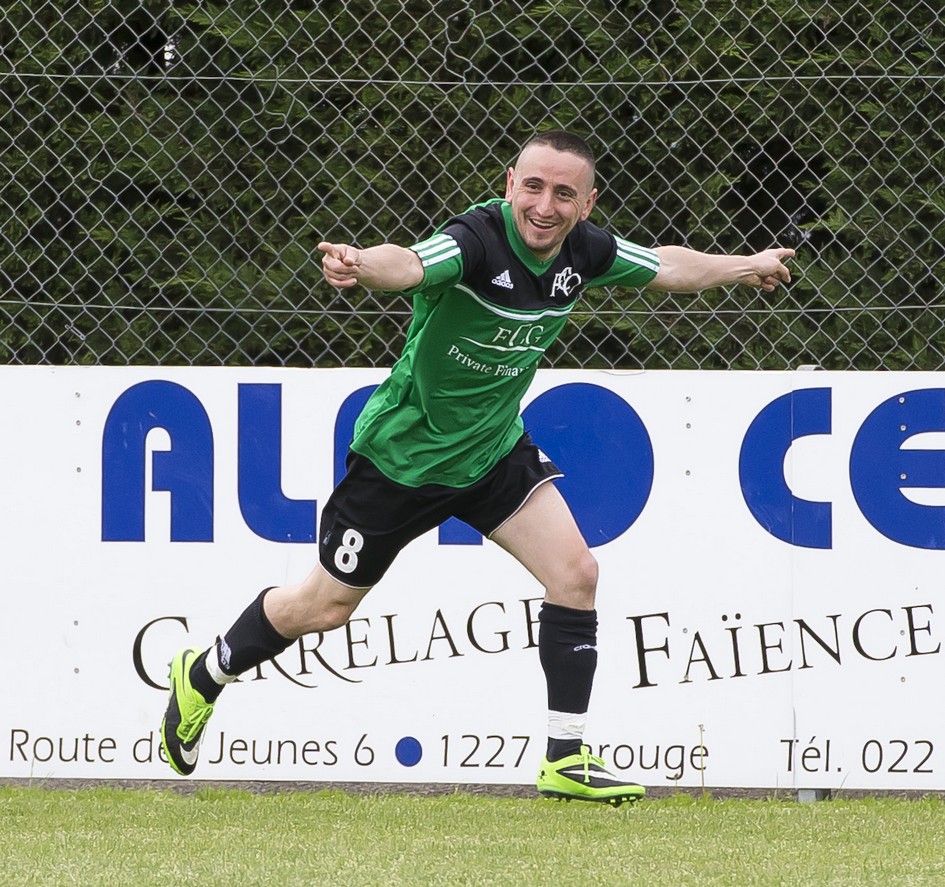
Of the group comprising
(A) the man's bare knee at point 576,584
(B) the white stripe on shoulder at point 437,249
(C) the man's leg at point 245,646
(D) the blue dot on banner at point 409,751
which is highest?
(B) the white stripe on shoulder at point 437,249

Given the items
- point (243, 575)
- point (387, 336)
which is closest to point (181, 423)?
point (243, 575)

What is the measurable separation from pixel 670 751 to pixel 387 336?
1790 mm

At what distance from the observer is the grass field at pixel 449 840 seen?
3.66 m

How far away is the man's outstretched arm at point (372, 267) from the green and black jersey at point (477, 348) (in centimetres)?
24

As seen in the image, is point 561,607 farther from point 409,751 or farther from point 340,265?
point 340,265

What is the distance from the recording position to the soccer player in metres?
4.14

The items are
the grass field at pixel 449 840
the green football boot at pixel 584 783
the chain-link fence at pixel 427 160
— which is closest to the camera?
the grass field at pixel 449 840

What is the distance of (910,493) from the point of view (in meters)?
5.17

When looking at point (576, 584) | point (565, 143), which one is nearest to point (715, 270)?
point (565, 143)

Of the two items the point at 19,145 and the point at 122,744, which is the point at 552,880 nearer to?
the point at 122,744

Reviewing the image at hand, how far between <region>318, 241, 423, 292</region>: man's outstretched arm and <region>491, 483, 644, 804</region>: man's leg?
89 cm

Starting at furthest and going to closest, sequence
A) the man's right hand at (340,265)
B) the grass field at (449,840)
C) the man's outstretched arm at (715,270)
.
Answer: the man's outstretched arm at (715,270), the grass field at (449,840), the man's right hand at (340,265)

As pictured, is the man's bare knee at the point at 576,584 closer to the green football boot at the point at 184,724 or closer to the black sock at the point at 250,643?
the black sock at the point at 250,643

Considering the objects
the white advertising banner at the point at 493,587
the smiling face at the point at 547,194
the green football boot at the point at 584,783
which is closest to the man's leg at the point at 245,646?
the white advertising banner at the point at 493,587
